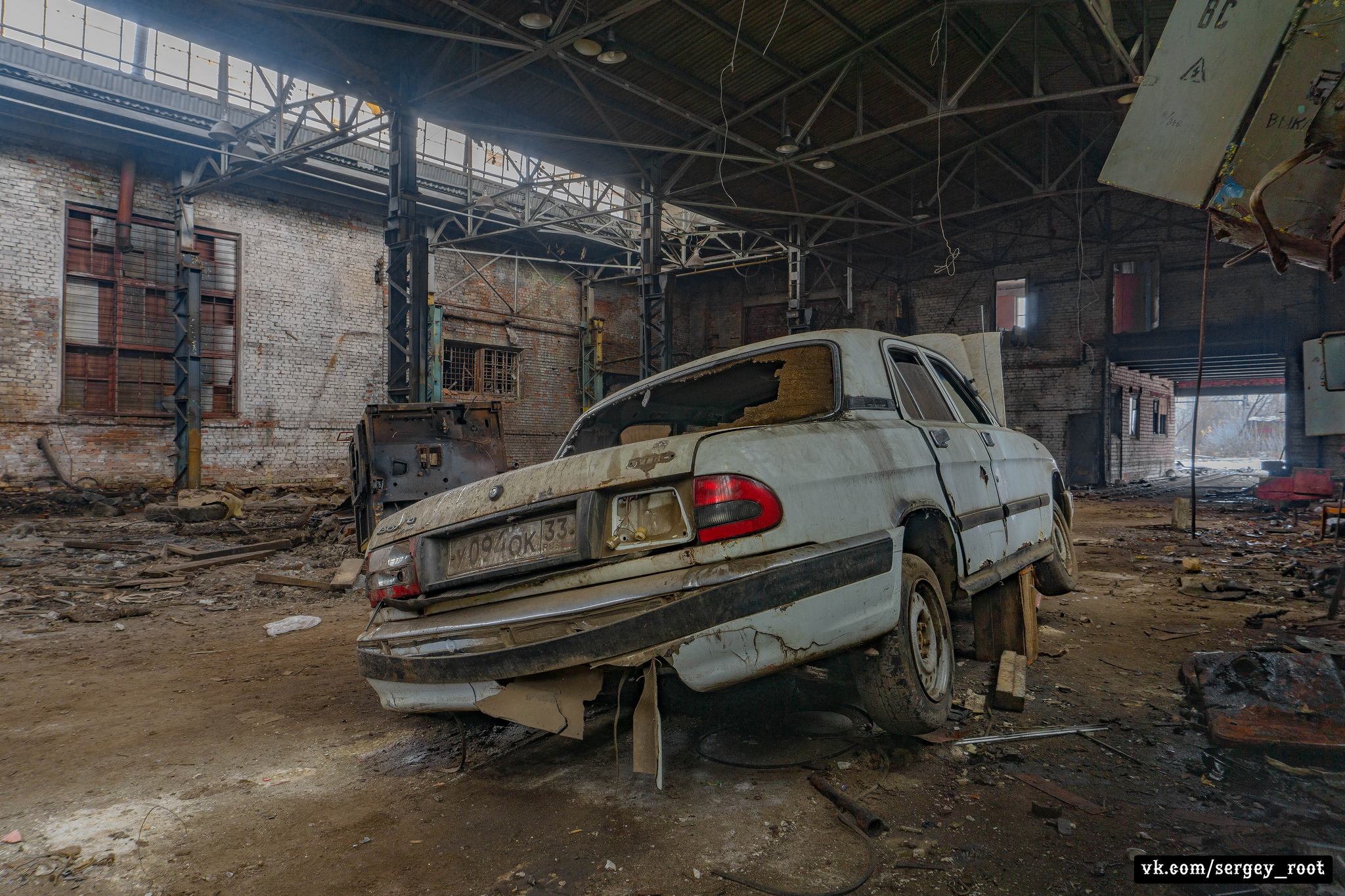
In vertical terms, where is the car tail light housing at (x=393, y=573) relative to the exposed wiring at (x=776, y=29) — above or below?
below

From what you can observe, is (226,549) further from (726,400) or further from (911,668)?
(911,668)

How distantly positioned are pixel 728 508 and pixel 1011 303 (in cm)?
2207

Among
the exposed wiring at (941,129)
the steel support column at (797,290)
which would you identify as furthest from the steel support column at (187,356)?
the exposed wiring at (941,129)

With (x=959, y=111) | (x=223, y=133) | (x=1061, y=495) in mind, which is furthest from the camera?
(x=223, y=133)

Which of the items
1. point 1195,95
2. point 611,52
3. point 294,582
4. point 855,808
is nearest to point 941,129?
point 611,52

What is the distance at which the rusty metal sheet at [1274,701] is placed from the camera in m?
2.47

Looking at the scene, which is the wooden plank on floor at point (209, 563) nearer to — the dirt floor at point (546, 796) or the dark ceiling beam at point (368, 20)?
the dirt floor at point (546, 796)

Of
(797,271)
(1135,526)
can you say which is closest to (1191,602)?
(1135,526)

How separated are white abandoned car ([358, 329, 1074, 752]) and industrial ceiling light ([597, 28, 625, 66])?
24.8 ft

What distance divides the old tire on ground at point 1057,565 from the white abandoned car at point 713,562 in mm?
2079

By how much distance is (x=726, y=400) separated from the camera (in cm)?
321

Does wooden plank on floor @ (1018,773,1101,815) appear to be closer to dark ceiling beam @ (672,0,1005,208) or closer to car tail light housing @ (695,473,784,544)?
car tail light housing @ (695,473,784,544)

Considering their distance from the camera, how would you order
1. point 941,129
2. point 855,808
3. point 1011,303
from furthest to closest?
1. point 1011,303
2. point 941,129
3. point 855,808

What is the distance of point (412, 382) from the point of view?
31.8 ft
